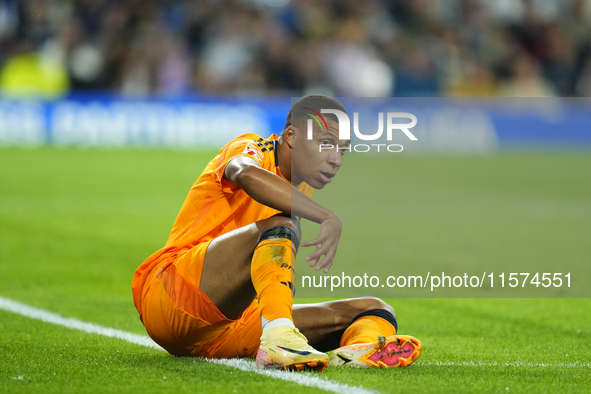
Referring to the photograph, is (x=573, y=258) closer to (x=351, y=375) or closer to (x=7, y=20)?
(x=351, y=375)

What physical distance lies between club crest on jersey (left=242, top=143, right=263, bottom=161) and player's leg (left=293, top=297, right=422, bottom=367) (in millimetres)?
778

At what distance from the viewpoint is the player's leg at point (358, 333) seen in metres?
3.59

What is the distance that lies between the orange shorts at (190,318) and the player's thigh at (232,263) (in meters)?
0.04

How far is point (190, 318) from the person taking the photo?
142 inches

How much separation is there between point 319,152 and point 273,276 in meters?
0.64

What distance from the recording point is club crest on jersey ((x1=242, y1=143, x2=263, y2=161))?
3629 millimetres

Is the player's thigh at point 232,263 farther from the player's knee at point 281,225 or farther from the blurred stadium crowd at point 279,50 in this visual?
the blurred stadium crowd at point 279,50

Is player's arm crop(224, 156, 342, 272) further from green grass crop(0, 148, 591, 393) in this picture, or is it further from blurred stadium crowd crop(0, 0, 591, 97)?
blurred stadium crowd crop(0, 0, 591, 97)

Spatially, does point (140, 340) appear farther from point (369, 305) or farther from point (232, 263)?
point (369, 305)

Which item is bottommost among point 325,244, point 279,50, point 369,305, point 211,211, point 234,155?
point 369,305

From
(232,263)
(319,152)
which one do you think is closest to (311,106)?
(319,152)

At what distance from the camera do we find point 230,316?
12.0 feet

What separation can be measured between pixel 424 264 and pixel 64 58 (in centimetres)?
1072

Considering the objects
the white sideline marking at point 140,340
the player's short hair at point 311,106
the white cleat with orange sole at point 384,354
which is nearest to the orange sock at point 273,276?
the white sideline marking at point 140,340
